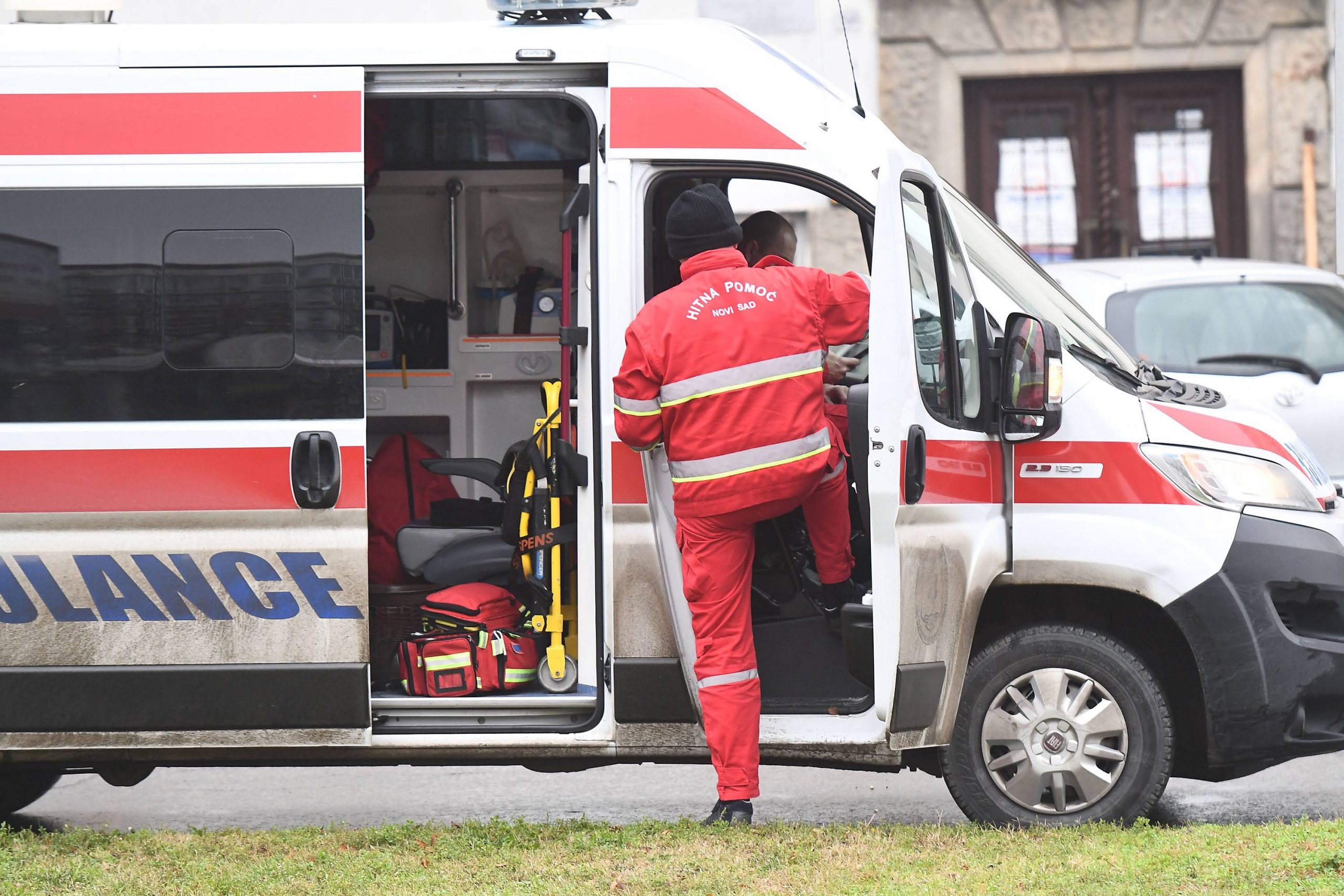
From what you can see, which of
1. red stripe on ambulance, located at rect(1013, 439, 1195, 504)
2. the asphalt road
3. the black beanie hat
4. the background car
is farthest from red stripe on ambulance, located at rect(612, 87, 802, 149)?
the background car

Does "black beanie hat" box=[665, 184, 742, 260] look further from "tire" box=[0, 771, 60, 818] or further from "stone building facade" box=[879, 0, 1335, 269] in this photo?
"stone building facade" box=[879, 0, 1335, 269]

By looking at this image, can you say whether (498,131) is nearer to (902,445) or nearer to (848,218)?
(848,218)

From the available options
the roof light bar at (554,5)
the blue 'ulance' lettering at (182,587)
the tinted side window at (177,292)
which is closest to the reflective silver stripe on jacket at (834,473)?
the tinted side window at (177,292)

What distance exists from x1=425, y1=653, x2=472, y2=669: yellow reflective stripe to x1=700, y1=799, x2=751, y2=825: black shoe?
91cm

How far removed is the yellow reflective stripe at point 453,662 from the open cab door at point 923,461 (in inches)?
51.6

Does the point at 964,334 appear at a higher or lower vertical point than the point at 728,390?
higher

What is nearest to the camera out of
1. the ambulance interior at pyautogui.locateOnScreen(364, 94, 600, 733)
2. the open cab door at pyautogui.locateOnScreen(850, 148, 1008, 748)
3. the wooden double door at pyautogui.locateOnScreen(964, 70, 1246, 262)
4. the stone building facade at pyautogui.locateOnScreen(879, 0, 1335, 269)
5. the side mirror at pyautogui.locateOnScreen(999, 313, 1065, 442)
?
the open cab door at pyautogui.locateOnScreen(850, 148, 1008, 748)

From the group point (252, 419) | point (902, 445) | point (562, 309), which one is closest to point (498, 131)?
point (562, 309)

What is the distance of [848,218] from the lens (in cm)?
520

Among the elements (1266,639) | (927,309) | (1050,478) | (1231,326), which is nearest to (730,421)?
(927,309)

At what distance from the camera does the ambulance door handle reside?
4.47 metres

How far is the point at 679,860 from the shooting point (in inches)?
173

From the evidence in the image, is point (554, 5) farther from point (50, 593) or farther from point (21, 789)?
point (21, 789)

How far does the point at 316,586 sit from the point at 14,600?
0.87m
